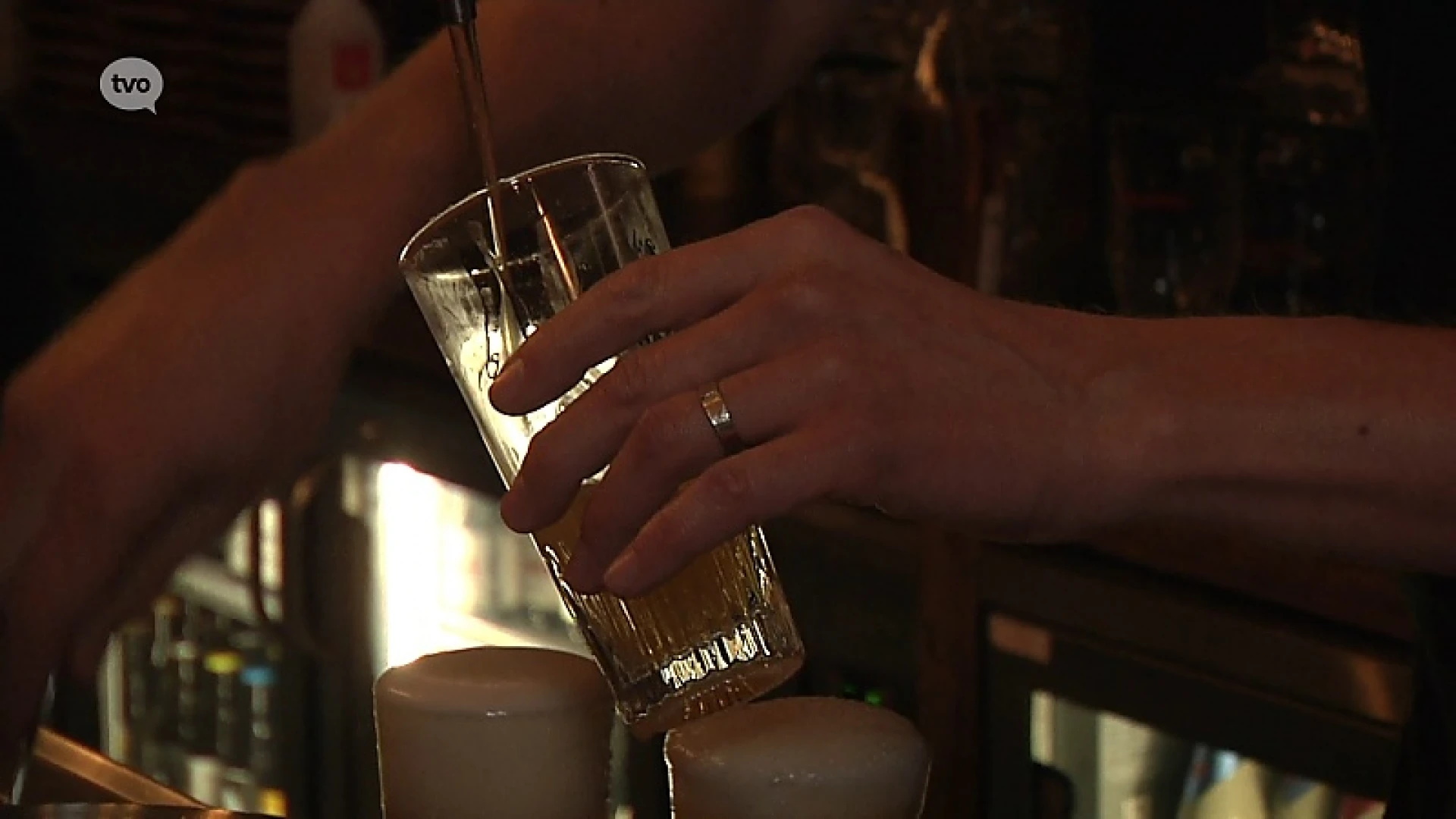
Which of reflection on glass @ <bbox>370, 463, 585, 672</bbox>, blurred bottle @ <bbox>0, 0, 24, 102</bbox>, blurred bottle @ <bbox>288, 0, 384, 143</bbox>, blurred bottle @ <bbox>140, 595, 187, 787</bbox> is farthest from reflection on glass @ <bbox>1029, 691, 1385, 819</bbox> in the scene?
blurred bottle @ <bbox>0, 0, 24, 102</bbox>

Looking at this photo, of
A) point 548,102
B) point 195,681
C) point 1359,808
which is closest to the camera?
point 548,102

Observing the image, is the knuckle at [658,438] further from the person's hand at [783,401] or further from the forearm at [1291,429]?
the forearm at [1291,429]

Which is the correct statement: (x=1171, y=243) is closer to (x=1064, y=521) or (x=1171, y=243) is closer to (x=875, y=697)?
(x=875, y=697)

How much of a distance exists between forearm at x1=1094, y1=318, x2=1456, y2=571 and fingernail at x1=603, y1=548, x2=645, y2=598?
171mm

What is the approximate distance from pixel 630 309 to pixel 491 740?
7.2 inches

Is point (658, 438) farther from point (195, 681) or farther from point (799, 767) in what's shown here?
point (195, 681)

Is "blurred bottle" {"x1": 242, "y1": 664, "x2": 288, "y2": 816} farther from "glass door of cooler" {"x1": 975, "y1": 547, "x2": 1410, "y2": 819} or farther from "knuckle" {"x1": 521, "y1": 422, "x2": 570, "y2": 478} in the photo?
"knuckle" {"x1": 521, "y1": 422, "x2": 570, "y2": 478}

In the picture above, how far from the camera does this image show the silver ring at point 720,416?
0.71 metres

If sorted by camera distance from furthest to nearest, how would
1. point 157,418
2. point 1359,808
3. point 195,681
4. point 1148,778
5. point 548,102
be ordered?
point 195,681
point 1148,778
point 1359,808
point 548,102
point 157,418

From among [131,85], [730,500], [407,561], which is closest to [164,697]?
[407,561]

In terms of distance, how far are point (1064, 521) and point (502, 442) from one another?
0.68ft

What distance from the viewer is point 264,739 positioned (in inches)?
103

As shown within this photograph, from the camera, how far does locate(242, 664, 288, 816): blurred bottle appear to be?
258cm

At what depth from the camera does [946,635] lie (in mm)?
1661
